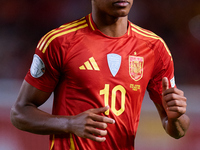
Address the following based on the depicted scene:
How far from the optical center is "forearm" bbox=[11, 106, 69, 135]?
6.28 ft

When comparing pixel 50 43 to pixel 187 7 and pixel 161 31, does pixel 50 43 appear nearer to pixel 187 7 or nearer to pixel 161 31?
pixel 161 31

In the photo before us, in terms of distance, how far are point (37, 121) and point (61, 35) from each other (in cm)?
55

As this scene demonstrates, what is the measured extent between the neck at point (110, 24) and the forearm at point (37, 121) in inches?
25.7

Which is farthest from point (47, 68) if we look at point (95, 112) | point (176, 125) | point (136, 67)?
point (176, 125)

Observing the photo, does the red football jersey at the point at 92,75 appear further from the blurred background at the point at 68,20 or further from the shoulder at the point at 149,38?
the blurred background at the point at 68,20

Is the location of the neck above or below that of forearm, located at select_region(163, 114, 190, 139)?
above

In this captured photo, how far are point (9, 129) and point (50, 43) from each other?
375 centimetres

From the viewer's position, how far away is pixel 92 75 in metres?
2.03

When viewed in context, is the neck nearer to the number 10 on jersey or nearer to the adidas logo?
the adidas logo

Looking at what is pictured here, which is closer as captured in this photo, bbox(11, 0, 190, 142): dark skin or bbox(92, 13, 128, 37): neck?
bbox(11, 0, 190, 142): dark skin

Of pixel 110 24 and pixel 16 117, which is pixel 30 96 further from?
pixel 110 24

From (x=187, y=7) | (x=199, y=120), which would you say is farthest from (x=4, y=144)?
(x=187, y=7)

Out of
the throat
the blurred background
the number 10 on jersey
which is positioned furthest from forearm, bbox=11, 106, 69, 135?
the blurred background

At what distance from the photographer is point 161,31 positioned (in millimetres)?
7906
